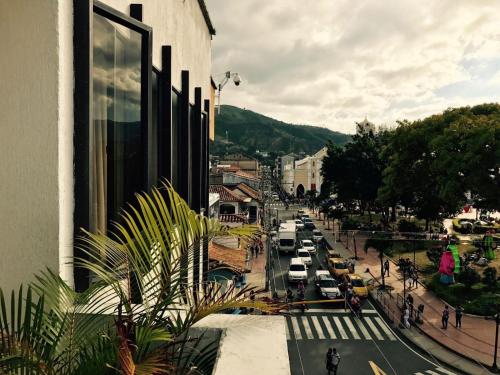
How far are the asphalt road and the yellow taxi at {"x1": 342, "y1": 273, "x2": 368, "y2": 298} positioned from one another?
712 millimetres

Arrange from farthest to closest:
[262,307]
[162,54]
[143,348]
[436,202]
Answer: [436,202], [162,54], [262,307], [143,348]

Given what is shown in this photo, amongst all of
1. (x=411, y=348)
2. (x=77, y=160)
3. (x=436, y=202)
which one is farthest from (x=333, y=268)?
(x=77, y=160)

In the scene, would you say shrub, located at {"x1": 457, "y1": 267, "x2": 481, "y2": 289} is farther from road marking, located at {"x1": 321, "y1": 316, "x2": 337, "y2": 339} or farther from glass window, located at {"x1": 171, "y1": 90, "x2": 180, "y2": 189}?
glass window, located at {"x1": 171, "y1": 90, "x2": 180, "y2": 189}

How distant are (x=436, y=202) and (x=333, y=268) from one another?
50.5ft

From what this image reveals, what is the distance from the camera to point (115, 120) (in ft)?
18.8

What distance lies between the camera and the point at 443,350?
1755 centimetres

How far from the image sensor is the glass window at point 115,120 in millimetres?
Result: 5082

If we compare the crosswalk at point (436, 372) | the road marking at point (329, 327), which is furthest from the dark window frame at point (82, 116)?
the road marking at point (329, 327)

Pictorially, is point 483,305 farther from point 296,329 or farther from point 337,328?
point 296,329

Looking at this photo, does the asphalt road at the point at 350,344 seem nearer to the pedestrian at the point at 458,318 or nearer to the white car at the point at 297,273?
the pedestrian at the point at 458,318

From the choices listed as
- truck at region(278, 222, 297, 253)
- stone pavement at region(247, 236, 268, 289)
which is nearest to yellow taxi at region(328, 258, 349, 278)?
stone pavement at region(247, 236, 268, 289)

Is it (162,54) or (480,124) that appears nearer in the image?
(162,54)

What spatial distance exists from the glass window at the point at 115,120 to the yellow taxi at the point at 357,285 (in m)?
21.0

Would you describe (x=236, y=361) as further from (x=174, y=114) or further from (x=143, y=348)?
(x=174, y=114)
